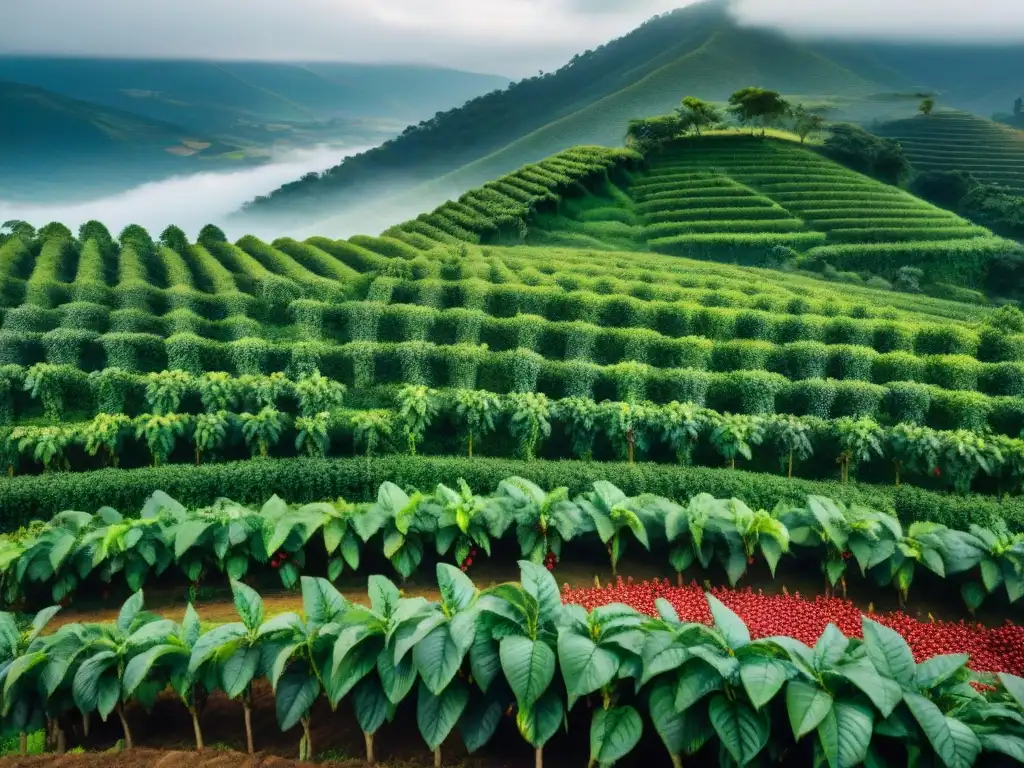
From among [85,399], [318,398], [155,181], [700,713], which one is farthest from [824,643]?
[155,181]

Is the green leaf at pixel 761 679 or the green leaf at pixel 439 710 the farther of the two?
the green leaf at pixel 439 710

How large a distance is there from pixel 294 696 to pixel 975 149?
12.2 m

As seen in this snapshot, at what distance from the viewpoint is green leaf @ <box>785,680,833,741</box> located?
3631mm

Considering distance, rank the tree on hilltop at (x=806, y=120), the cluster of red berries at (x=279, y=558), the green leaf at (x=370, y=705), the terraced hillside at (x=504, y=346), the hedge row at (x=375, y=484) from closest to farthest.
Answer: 1. the green leaf at (x=370, y=705)
2. the cluster of red berries at (x=279, y=558)
3. the hedge row at (x=375, y=484)
4. the terraced hillside at (x=504, y=346)
5. the tree on hilltop at (x=806, y=120)

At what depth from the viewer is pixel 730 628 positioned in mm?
4254

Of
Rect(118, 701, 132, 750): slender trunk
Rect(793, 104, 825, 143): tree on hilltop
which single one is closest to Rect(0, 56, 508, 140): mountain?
Rect(793, 104, 825, 143): tree on hilltop

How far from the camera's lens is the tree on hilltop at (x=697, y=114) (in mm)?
13727

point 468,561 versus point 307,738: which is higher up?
point 307,738

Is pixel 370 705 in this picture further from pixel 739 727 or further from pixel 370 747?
pixel 739 727

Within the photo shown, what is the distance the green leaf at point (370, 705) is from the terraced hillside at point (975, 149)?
1149 centimetres

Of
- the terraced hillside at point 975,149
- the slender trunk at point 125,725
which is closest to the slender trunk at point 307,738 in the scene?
the slender trunk at point 125,725

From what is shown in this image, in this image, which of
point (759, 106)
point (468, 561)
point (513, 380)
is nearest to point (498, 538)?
point (468, 561)

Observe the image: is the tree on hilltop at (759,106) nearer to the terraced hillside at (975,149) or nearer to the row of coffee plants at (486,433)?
the terraced hillside at (975,149)

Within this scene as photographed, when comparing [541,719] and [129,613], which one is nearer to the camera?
[541,719]
